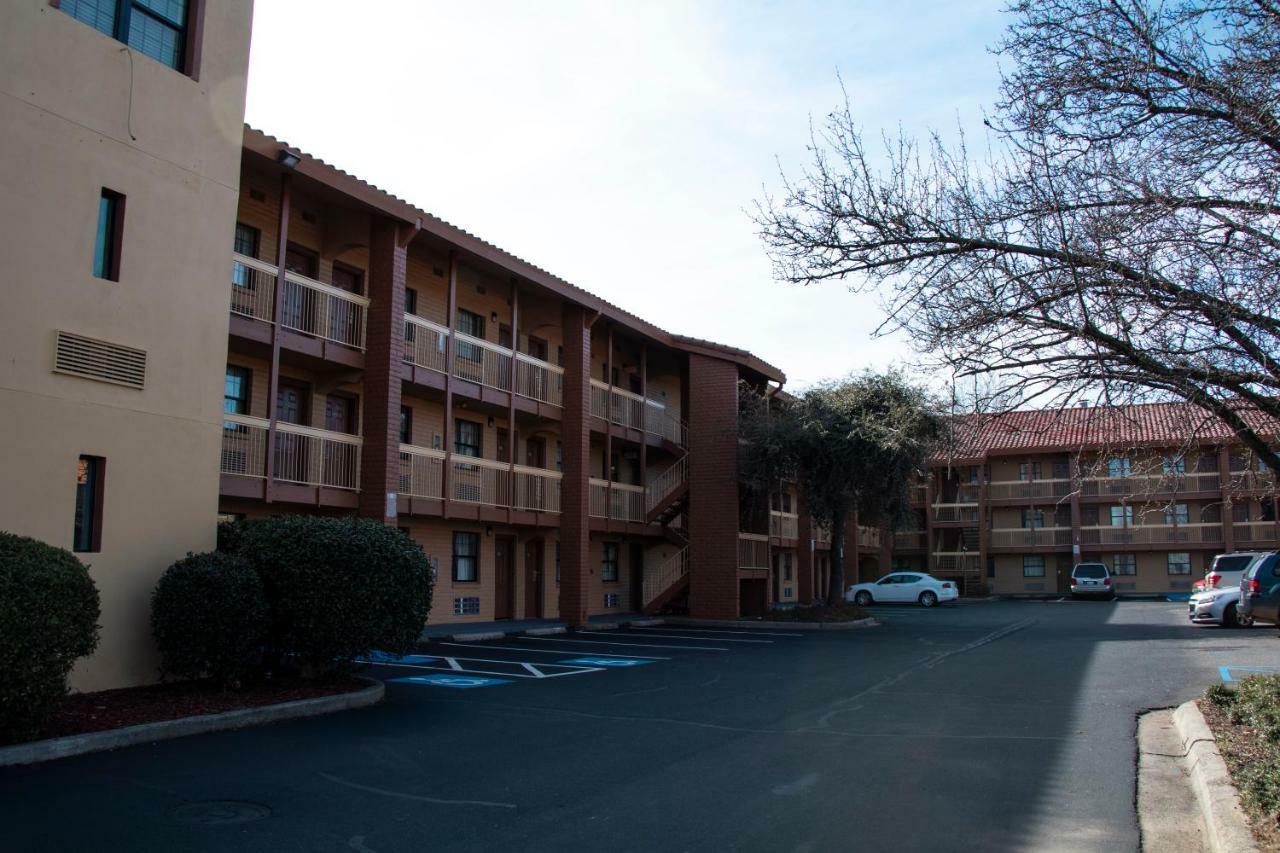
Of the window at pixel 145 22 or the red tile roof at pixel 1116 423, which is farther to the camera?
the window at pixel 145 22

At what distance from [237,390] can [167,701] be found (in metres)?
8.29

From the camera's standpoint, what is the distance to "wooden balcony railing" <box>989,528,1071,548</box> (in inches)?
1934

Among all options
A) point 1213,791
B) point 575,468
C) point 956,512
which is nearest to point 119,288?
point 1213,791

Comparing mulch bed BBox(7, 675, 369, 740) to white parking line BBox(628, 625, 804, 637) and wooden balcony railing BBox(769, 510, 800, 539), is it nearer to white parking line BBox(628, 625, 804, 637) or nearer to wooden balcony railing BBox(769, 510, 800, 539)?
white parking line BBox(628, 625, 804, 637)

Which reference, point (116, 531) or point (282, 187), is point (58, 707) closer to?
point (116, 531)

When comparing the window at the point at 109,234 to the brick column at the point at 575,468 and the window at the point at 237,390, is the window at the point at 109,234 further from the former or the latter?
the brick column at the point at 575,468

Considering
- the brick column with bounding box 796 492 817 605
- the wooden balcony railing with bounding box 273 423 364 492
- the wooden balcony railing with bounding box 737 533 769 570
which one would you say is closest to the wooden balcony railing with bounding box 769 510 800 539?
the brick column with bounding box 796 492 817 605

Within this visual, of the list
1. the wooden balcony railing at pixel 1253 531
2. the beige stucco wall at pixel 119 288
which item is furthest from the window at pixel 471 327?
the wooden balcony railing at pixel 1253 531

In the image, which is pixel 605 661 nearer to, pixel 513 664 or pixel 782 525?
pixel 513 664

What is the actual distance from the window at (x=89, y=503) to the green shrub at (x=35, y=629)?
2.20 metres

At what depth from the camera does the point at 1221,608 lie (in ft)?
79.8

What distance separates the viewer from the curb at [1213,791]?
5.66 meters

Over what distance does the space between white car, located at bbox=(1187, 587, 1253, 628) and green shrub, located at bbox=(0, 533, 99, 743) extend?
80.0 feet

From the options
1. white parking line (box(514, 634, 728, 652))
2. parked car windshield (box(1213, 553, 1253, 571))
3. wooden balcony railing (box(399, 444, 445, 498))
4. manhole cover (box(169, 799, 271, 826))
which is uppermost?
wooden balcony railing (box(399, 444, 445, 498))
